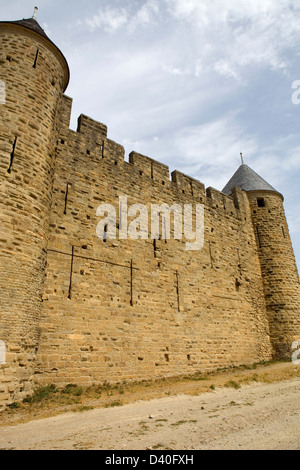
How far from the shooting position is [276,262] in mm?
14633

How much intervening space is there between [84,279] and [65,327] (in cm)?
129

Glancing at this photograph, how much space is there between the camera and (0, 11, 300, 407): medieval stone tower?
6.62m

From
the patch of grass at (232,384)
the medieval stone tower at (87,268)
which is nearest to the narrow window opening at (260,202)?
the medieval stone tower at (87,268)

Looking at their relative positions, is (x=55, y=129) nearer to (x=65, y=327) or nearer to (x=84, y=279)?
(x=84, y=279)

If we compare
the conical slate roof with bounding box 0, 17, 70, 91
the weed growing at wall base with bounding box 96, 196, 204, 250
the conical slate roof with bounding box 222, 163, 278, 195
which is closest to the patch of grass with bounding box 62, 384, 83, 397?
the weed growing at wall base with bounding box 96, 196, 204, 250

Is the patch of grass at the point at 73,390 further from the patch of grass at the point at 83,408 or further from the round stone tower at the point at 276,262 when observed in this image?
the round stone tower at the point at 276,262

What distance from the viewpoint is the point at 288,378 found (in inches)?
345

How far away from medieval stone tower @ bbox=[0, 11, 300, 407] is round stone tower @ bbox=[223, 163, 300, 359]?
0.20m

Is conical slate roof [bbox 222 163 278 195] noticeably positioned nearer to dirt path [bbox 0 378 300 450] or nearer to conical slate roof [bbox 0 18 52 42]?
conical slate roof [bbox 0 18 52 42]

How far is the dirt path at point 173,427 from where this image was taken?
3.55m

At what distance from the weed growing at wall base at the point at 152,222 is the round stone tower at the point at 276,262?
4.22 metres

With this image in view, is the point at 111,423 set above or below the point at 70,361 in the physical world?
below

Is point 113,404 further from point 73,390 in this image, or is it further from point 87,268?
point 87,268
